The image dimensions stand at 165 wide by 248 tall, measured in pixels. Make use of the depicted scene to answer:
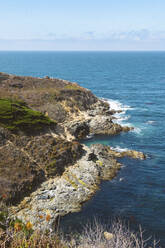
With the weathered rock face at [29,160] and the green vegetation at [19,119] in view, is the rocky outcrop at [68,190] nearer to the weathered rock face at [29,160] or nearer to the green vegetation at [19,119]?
the weathered rock face at [29,160]

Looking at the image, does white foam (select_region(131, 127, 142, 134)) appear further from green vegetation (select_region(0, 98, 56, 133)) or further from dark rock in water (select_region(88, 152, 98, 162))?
green vegetation (select_region(0, 98, 56, 133))

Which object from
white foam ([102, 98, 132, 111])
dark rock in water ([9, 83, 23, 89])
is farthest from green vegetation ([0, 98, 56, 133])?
white foam ([102, 98, 132, 111])

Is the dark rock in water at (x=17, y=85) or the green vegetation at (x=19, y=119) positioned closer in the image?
the green vegetation at (x=19, y=119)

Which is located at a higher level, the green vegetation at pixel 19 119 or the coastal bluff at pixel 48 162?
the green vegetation at pixel 19 119

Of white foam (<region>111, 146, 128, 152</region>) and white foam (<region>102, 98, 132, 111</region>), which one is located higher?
white foam (<region>102, 98, 132, 111</region>)

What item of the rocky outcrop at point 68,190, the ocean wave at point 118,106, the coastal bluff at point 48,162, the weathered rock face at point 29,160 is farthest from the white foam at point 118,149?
the ocean wave at point 118,106

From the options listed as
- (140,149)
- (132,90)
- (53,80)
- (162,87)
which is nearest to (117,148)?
(140,149)

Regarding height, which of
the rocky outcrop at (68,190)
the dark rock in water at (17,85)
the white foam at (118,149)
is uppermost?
the dark rock in water at (17,85)

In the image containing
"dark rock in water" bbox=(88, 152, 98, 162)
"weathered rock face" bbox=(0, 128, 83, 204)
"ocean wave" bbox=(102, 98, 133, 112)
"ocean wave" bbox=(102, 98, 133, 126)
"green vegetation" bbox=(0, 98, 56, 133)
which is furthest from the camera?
"ocean wave" bbox=(102, 98, 133, 112)

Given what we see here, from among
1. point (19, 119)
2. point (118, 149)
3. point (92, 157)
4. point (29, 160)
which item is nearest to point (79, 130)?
point (118, 149)

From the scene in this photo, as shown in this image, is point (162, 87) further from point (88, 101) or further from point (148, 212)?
point (148, 212)
